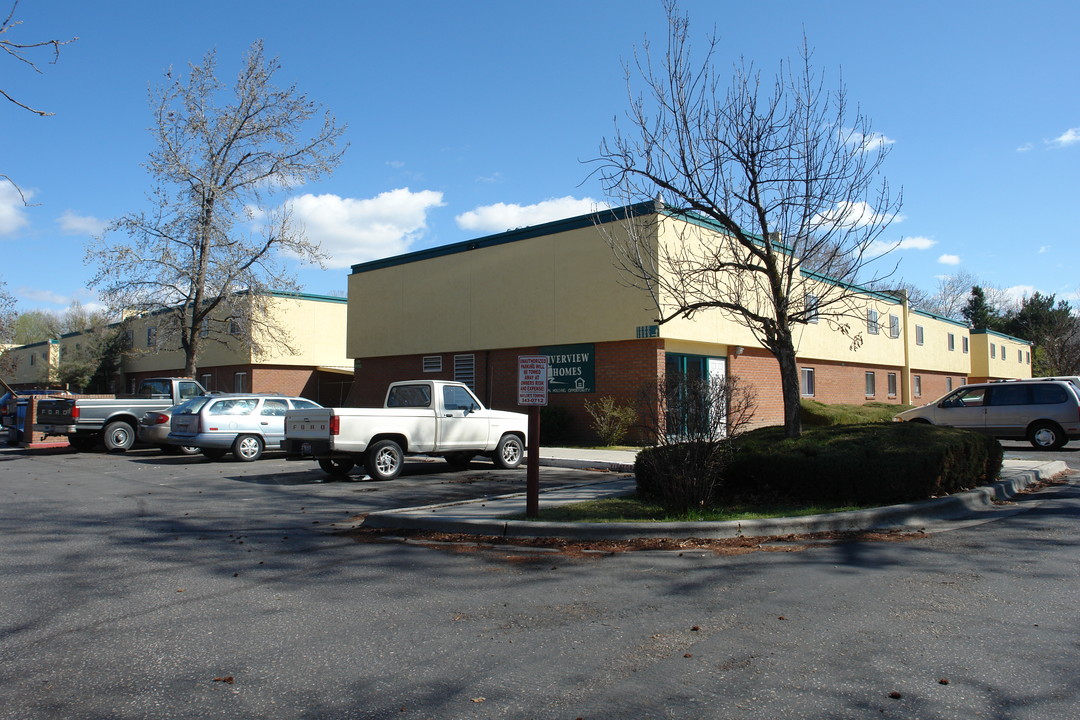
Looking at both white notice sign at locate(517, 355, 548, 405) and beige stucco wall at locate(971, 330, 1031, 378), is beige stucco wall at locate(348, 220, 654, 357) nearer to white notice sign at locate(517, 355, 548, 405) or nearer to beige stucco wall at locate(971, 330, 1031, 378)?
white notice sign at locate(517, 355, 548, 405)

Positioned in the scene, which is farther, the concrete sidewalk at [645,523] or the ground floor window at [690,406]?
the ground floor window at [690,406]

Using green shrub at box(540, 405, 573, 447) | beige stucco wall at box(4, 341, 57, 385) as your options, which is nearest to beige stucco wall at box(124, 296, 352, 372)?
green shrub at box(540, 405, 573, 447)

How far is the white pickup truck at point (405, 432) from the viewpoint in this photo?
43.5 ft

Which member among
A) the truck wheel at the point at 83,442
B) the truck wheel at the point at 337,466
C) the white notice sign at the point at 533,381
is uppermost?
the white notice sign at the point at 533,381

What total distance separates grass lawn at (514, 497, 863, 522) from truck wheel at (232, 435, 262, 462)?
10637mm

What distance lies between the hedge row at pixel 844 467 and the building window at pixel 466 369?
1557 centimetres

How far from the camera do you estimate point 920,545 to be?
7852 millimetres

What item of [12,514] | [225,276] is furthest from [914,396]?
[12,514]

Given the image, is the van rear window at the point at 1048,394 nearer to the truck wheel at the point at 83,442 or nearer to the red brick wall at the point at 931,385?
the red brick wall at the point at 931,385

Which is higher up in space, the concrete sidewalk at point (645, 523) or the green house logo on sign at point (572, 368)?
the green house logo on sign at point (572, 368)

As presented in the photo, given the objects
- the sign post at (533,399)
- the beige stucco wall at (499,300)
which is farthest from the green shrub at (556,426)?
the sign post at (533,399)

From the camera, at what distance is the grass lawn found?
29.0 feet

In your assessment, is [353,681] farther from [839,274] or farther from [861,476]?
[839,274]

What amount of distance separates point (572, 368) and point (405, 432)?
9.12 metres
